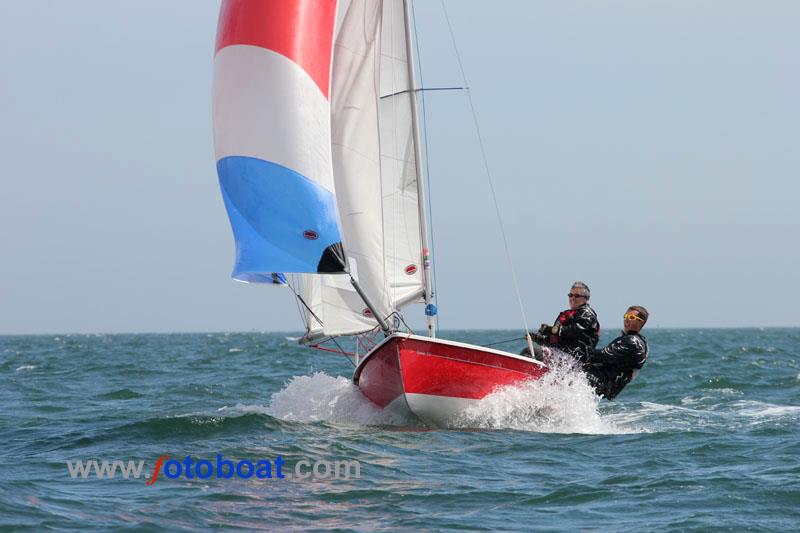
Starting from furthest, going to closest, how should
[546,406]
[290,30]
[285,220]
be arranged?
[546,406]
[290,30]
[285,220]

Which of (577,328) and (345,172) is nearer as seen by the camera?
(577,328)

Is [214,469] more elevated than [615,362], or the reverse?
[615,362]

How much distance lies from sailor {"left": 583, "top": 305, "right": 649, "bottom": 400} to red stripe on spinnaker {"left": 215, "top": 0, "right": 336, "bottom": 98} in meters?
4.33

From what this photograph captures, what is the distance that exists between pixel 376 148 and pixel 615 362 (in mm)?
3740

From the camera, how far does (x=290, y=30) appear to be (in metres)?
11.5

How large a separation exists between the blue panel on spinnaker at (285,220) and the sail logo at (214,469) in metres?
2.20

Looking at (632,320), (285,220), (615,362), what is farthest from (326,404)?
(632,320)

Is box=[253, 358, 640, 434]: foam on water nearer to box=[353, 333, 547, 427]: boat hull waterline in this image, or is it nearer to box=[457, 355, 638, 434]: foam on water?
box=[457, 355, 638, 434]: foam on water

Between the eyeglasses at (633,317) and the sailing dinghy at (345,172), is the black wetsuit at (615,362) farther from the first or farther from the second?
the sailing dinghy at (345,172)

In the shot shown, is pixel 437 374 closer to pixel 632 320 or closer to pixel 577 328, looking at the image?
pixel 577 328

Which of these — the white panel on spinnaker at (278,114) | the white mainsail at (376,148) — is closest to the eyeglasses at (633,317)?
the white mainsail at (376,148)

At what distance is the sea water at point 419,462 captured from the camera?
7891 millimetres

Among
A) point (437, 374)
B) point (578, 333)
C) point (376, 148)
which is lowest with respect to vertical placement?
point (437, 374)

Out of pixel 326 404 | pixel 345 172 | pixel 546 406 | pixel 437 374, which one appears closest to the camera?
pixel 437 374
